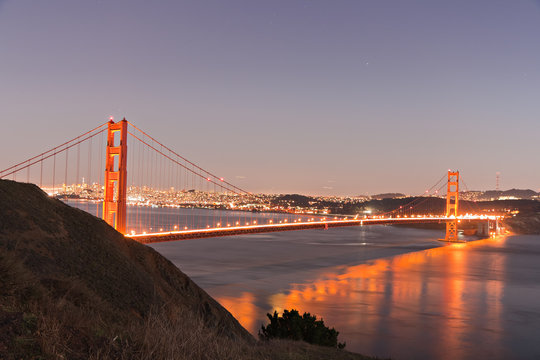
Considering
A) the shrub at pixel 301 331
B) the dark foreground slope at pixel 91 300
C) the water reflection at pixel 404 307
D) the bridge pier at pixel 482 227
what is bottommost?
the water reflection at pixel 404 307

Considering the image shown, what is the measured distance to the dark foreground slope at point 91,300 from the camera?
4941mm

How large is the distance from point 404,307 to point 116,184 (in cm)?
2167

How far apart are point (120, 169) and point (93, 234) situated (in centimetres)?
1602

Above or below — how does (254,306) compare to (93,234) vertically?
below

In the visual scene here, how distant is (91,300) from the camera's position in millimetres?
8672

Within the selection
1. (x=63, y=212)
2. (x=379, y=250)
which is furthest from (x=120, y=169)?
(x=379, y=250)

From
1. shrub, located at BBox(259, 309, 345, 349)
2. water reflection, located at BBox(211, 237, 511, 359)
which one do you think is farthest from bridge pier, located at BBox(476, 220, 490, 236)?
shrub, located at BBox(259, 309, 345, 349)

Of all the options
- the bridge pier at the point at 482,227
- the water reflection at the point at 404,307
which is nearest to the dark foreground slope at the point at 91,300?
the water reflection at the point at 404,307

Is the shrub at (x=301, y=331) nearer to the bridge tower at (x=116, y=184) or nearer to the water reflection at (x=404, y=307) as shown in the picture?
the water reflection at (x=404, y=307)

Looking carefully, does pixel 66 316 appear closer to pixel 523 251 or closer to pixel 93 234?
pixel 93 234

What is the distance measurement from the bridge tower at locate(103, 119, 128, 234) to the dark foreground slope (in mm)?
12174

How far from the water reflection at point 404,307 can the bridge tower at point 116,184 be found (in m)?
8.98

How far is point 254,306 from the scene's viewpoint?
28.8 meters

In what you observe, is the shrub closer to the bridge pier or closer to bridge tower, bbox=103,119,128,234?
bridge tower, bbox=103,119,128,234
